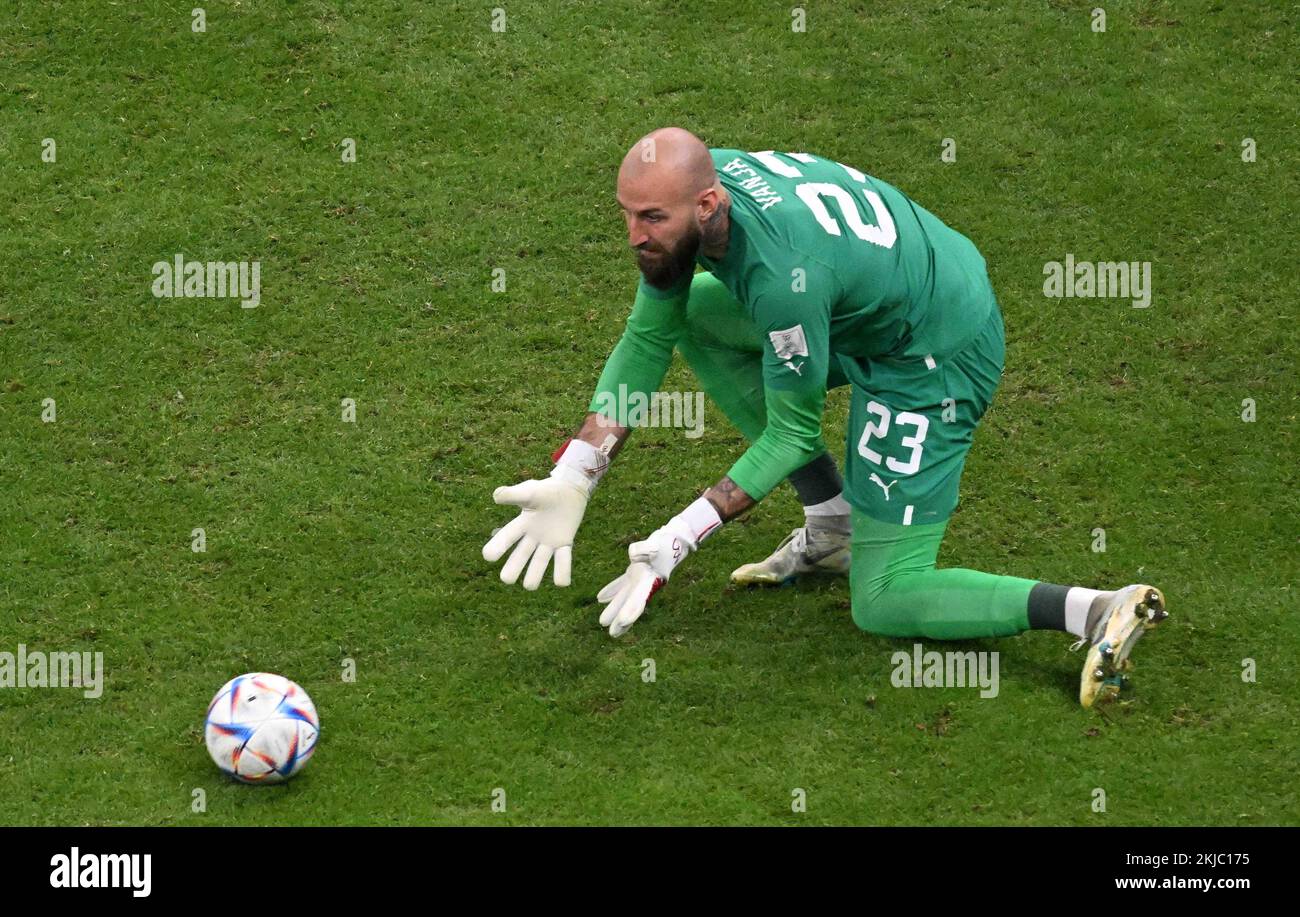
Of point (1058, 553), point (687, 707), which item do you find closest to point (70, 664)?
point (687, 707)

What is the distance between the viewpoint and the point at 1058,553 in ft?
23.0

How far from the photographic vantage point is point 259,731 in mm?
5605

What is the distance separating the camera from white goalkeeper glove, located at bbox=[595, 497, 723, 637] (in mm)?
5875

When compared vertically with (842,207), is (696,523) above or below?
below

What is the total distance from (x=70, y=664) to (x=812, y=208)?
317 cm

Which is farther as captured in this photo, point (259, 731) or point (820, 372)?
point (820, 372)

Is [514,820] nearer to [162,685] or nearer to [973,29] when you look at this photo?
[162,685]

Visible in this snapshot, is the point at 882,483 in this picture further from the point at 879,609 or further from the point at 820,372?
the point at 820,372

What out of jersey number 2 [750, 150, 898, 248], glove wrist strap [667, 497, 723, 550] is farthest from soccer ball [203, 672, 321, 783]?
jersey number 2 [750, 150, 898, 248]

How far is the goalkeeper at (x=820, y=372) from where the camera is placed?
5.70 metres

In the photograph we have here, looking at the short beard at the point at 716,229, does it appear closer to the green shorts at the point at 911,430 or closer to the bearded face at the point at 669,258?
the bearded face at the point at 669,258

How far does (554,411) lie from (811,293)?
2.38m

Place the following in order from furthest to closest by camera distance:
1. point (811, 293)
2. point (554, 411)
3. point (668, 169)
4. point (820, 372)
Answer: point (554, 411) → point (820, 372) → point (811, 293) → point (668, 169)

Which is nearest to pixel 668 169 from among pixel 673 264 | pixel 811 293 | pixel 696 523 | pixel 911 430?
pixel 673 264
